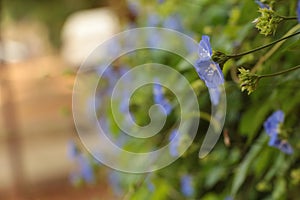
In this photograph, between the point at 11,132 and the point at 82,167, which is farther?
the point at 11,132

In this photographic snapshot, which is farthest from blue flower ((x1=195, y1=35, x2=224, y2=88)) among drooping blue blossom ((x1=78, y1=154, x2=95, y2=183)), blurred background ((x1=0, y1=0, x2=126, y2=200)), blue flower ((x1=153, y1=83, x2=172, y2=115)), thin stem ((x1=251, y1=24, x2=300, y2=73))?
blurred background ((x1=0, y1=0, x2=126, y2=200))

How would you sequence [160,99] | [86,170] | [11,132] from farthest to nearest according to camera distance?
[11,132] → [86,170] → [160,99]

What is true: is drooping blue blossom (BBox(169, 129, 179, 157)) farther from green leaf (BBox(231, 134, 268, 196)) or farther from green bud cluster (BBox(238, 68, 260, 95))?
green bud cluster (BBox(238, 68, 260, 95))

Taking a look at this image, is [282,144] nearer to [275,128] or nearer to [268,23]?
[275,128]

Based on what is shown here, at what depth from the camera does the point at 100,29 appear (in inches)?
170

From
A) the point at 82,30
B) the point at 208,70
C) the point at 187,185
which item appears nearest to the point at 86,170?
the point at 187,185

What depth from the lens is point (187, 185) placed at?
0.70 m

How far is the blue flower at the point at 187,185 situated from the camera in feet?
2.29

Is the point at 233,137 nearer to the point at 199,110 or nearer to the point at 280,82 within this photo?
the point at 199,110

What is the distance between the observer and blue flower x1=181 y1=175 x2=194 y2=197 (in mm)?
699

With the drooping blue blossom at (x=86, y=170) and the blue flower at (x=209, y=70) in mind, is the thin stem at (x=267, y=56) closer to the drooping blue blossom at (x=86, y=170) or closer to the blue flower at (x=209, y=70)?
the blue flower at (x=209, y=70)

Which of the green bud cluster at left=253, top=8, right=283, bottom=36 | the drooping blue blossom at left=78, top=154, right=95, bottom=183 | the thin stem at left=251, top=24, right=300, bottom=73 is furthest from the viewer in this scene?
the drooping blue blossom at left=78, top=154, right=95, bottom=183

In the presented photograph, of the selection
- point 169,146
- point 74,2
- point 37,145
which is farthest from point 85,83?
point 37,145

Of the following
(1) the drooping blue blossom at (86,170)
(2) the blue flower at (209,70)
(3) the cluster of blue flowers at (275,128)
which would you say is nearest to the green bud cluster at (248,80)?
(2) the blue flower at (209,70)
